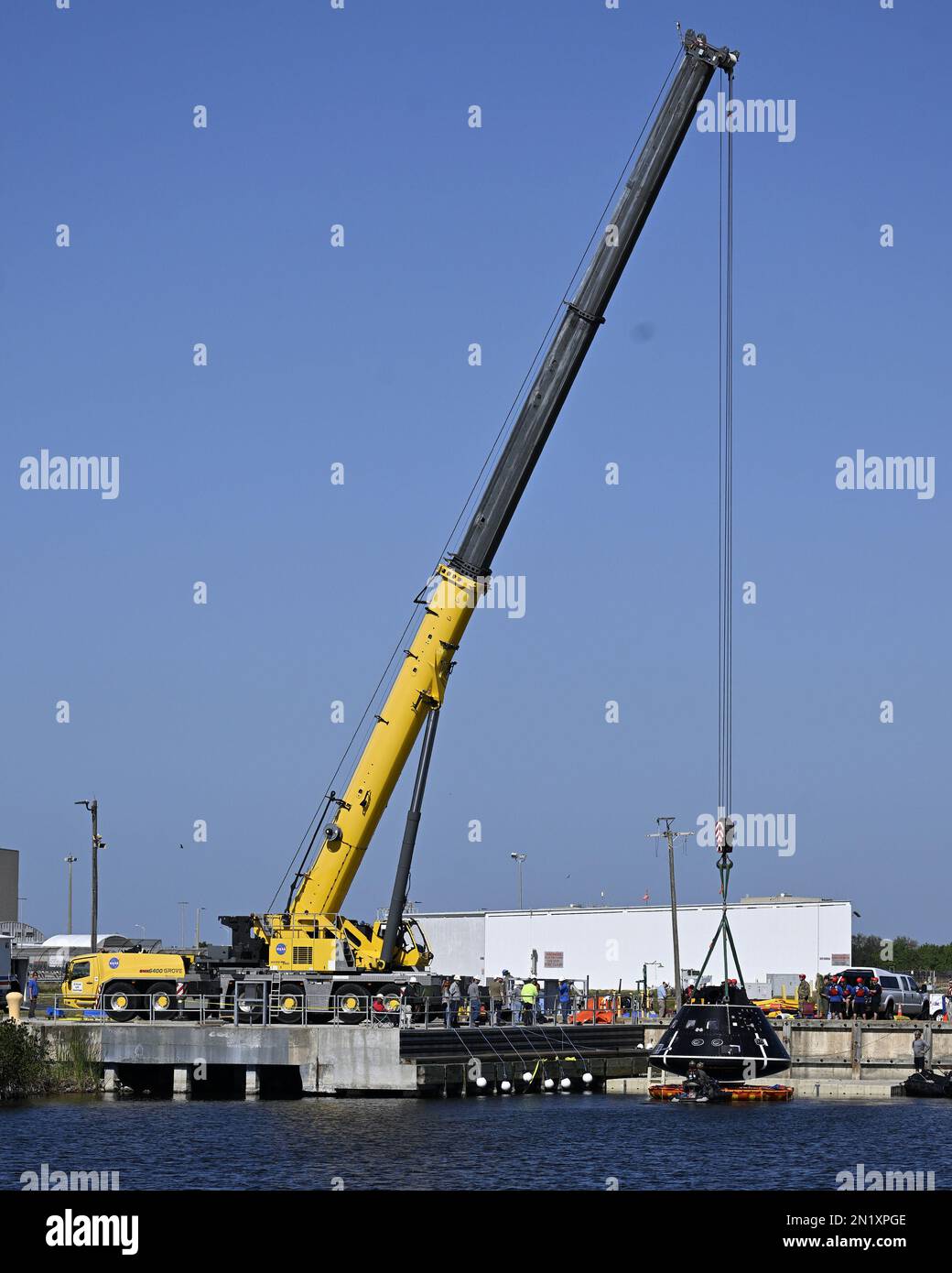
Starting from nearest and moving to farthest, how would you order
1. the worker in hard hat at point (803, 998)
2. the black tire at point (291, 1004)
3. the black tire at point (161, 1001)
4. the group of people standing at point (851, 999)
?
the black tire at point (291, 1004) → the black tire at point (161, 1001) → the group of people standing at point (851, 999) → the worker in hard hat at point (803, 998)

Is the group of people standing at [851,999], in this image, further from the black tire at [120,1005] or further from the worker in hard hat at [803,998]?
the black tire at [120,1005]

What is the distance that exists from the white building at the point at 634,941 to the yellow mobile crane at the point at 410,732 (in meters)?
35.1

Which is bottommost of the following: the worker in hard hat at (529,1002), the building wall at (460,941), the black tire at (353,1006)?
the building wall at (460,941)

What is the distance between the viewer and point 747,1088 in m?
43.2

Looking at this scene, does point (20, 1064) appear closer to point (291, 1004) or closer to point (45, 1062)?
point (45, 1062)

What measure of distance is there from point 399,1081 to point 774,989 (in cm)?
3670

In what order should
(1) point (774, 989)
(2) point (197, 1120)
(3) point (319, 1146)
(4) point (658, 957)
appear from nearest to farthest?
(3) point (319, 1146), (2) point (197, 1120), (1) point (774, 989), (4) point (658, 957)

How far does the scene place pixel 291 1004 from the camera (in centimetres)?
4419

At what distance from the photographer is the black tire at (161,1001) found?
152ft

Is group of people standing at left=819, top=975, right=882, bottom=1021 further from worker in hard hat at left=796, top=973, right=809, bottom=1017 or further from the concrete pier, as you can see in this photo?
the concrete pier

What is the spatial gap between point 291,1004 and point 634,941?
146 ft

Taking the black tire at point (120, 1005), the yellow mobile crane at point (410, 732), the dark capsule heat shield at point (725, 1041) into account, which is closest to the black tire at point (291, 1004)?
the yellow mobile crane at point (410, 732)
